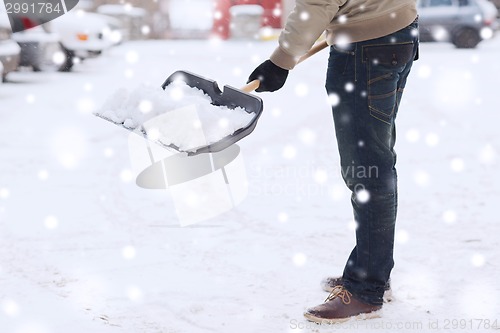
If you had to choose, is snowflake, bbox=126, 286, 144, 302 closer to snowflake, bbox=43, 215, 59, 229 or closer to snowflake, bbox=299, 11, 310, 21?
snowflake, bbox=43, 215, 59, 229

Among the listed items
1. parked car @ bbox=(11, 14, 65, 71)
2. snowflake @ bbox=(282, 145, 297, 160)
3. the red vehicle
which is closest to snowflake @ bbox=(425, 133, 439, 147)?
snowflake @ bbox=(282, 145, 297, 160)

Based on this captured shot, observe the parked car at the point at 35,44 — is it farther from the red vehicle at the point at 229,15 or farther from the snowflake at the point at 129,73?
the red vehicle at the point at 229,15

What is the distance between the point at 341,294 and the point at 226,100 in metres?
1.00

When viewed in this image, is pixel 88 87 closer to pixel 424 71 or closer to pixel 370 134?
pixel 424 71

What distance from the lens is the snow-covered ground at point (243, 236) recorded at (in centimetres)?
276

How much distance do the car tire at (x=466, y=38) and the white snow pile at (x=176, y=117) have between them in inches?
534

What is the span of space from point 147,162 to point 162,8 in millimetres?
18035

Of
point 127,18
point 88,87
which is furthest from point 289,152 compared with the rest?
point 127,18

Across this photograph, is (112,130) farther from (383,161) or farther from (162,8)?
(162,8)

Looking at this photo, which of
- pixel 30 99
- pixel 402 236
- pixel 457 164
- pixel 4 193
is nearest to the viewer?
pixel 402 236

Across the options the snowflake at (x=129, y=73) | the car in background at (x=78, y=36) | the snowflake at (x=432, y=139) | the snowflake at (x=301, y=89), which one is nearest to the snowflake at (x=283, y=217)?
the snowflake at (x=432, y=139)

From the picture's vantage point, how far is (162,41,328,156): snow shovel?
8.98ft

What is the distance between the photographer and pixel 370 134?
251cm

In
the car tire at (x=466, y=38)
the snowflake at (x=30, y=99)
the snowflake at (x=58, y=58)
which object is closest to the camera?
the snowflake at (x=30, y=99)
